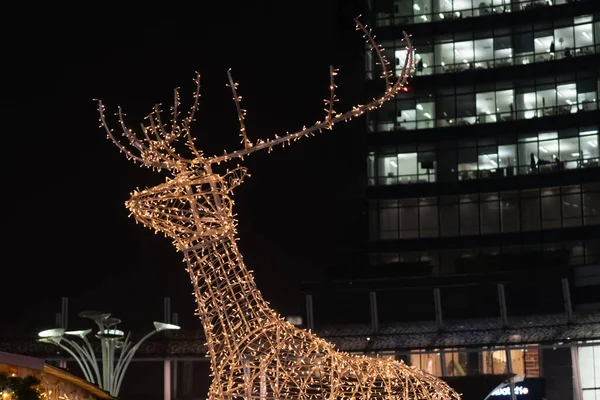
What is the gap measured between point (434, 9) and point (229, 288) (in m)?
40.0

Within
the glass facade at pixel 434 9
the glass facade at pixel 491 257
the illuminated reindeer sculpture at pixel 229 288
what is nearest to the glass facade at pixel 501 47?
the glass facade at pixel 434 9

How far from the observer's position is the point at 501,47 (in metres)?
49.5

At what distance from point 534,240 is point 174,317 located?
16299 mm

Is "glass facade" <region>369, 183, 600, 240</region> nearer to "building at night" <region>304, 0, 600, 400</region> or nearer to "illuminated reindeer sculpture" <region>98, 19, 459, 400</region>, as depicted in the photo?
"building at night" <region>304, 0, 600, 400</region>

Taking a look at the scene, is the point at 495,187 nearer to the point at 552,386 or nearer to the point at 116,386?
the point at 552,386

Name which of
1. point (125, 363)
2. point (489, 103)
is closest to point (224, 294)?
point (125, 363)

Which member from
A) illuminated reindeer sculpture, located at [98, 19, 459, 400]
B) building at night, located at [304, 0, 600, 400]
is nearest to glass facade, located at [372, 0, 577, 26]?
building at night, located at [304, 0, 600, 400]

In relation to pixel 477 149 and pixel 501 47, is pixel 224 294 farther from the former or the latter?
pixel 501 47

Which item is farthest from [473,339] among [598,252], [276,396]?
[276,396]

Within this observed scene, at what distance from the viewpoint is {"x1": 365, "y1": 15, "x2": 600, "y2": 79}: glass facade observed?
4800 centimetres

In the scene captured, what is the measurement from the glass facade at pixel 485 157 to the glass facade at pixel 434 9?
557 centimetres

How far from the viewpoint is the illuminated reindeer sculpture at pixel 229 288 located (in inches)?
497

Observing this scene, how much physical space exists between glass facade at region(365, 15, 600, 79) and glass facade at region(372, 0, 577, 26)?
0.88 m

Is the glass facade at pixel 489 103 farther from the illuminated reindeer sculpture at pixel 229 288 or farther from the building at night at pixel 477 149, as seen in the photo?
the illuminated reindeer sculpture at pixel 229 288
